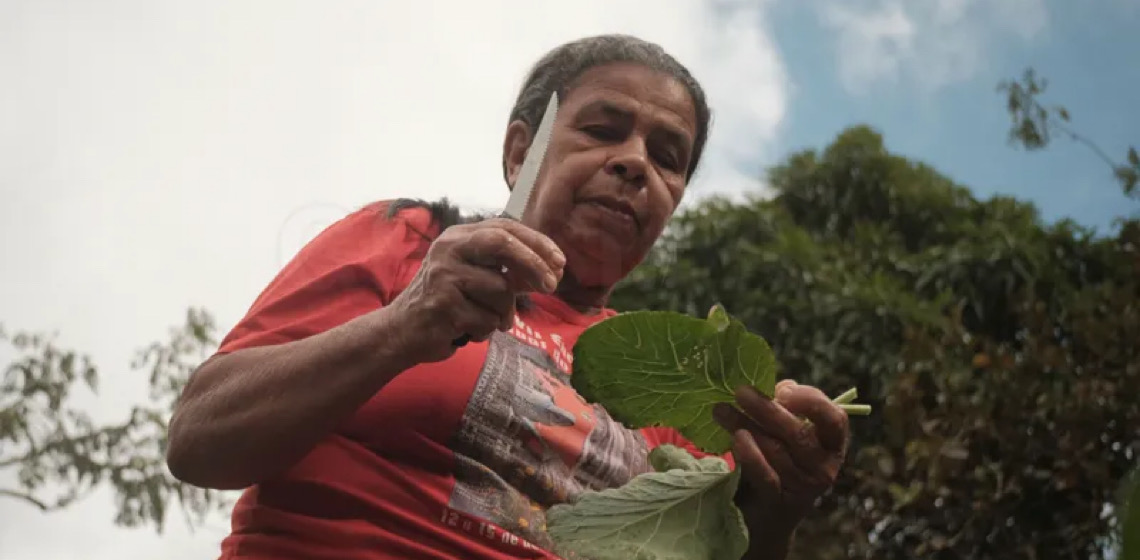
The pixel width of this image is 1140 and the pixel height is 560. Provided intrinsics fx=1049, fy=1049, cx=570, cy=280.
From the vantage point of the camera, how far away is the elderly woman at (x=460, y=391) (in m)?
1.16

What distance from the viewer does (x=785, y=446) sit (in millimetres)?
1366

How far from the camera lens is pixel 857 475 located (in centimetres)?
472

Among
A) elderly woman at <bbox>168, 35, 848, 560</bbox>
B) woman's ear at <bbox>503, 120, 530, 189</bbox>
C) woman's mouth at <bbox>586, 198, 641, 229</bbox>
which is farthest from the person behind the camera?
woman's ear at <bbox>503, 120, 530, 189</bbox>

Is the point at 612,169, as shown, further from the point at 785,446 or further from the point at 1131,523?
the point at 1131,523

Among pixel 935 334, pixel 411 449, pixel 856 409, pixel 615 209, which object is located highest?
pixel 935 334

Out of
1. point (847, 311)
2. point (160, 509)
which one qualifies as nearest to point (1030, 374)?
point (847, 311)

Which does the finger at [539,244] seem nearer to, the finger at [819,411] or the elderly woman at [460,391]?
the elderly woman at [460,391]

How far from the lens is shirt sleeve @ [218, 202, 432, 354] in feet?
4.54

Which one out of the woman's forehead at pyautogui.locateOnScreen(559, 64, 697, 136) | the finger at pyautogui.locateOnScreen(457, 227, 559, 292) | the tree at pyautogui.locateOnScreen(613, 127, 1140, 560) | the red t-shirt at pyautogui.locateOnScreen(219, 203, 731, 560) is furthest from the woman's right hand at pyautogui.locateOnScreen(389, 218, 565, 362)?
the tree at pyautogui.locateOnScreen(613, 127, 1140, 560)

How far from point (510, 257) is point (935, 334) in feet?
16.7

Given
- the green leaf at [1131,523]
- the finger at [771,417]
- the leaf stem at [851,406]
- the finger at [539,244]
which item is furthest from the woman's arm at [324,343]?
the green leaf at [1131,523]

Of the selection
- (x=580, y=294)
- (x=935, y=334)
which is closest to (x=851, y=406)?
(x=580, y=294)

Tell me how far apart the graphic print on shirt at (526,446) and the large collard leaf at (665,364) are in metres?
0.19

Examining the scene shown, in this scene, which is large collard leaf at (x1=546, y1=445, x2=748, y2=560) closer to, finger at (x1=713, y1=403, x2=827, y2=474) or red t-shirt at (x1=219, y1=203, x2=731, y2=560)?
finger at (x1=713, y1=403, x2=827, y2=474)
